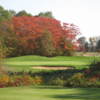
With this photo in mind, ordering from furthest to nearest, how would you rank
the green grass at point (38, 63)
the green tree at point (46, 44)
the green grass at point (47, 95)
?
1. the green tree at point (46, 44)
2. the green grass at point (38, 63)
3. the green grass at point (47, 95)

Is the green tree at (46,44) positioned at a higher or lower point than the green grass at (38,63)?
higher

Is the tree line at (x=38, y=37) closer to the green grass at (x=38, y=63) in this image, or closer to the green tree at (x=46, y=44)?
the green tree at (x=46, y=44)

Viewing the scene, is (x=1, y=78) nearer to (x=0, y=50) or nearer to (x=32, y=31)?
(x=0, y=50)

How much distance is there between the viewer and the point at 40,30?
71.6m

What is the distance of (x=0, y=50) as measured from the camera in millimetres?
28188

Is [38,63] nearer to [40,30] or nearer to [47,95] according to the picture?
[40,30]

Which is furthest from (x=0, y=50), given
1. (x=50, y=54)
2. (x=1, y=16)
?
(x=1, y=16)

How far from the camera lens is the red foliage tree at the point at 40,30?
2788 inches

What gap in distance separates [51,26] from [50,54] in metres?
7.23

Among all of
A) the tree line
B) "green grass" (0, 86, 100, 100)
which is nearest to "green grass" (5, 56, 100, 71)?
the tree line

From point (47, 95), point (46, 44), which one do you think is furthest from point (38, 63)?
point (47, 95)

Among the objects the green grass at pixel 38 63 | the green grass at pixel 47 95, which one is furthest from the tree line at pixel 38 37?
the green grass at pixel 47 95

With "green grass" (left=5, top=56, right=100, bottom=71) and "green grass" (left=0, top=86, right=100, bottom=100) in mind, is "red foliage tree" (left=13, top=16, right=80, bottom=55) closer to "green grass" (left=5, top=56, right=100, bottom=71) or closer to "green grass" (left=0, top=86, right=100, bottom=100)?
"green grass" (left=5, top=56, right=100, bottom=71)

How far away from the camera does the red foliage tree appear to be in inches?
2788
